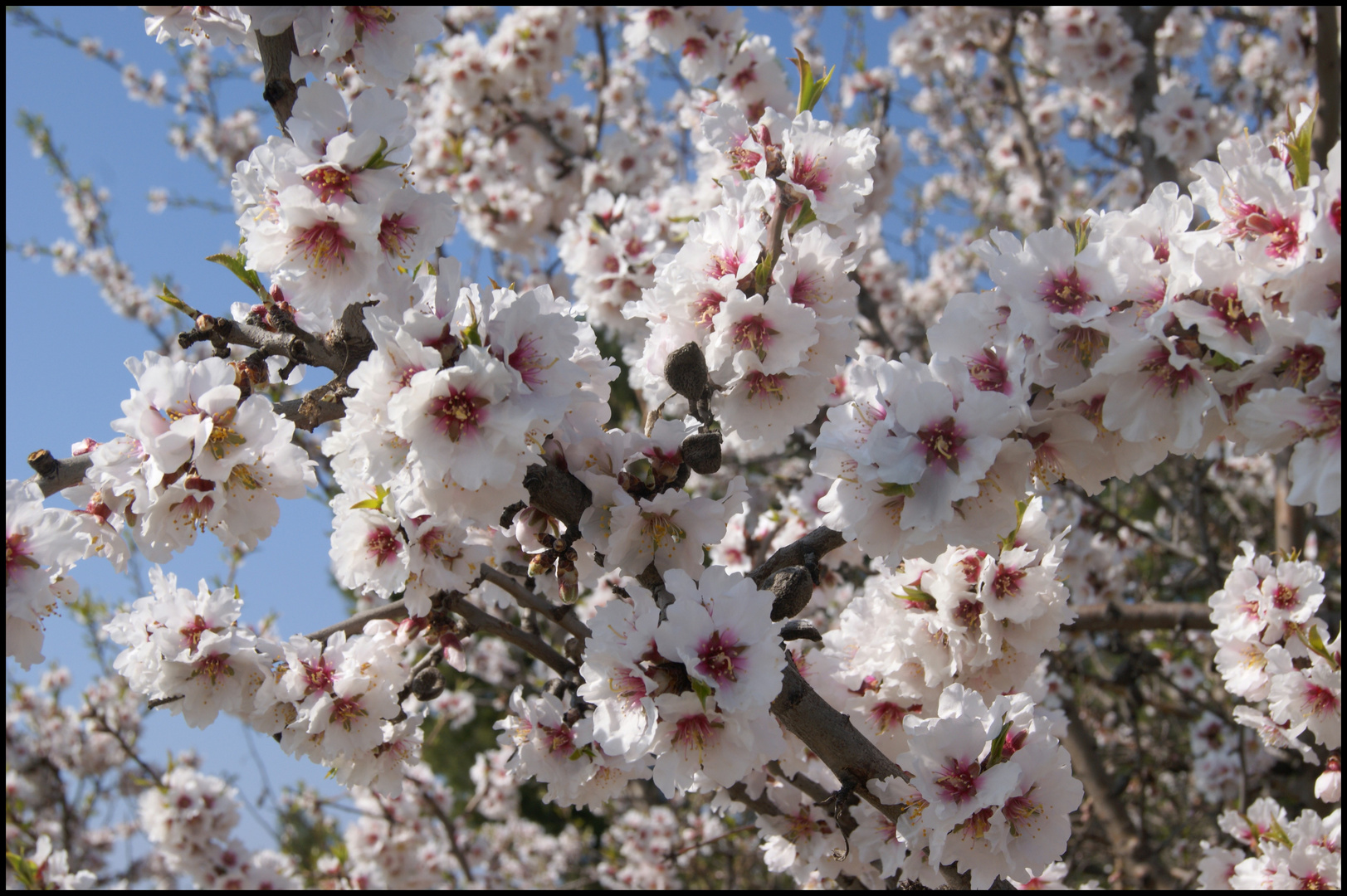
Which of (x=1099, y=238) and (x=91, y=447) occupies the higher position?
(x=91, y=447)

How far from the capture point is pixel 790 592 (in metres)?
1.57

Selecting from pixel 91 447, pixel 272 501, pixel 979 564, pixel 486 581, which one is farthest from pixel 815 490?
pixel 91 447

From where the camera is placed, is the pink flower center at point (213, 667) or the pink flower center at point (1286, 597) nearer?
the pink flower center at point (213, 667)

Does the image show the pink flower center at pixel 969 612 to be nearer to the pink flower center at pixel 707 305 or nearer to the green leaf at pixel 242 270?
the pink flower center at pixel 707 305

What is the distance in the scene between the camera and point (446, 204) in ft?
5.09

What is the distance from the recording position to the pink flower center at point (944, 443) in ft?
4.09

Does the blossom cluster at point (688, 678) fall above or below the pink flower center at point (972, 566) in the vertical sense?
below

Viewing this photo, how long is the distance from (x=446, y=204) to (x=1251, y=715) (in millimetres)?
2553

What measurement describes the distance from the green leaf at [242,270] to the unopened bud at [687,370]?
86cm

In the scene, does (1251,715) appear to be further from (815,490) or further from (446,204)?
(446,204)

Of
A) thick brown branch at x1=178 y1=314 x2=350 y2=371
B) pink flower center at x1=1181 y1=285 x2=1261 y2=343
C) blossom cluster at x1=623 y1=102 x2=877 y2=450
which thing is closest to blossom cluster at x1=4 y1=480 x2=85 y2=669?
thick brown branch at x1=178 y1=314 x2=350 y2=371

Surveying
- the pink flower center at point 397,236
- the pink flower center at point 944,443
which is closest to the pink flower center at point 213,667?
the pink flower center at point 397,236

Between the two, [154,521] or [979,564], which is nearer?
[154,521]

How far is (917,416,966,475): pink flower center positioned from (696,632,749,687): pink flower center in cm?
46
